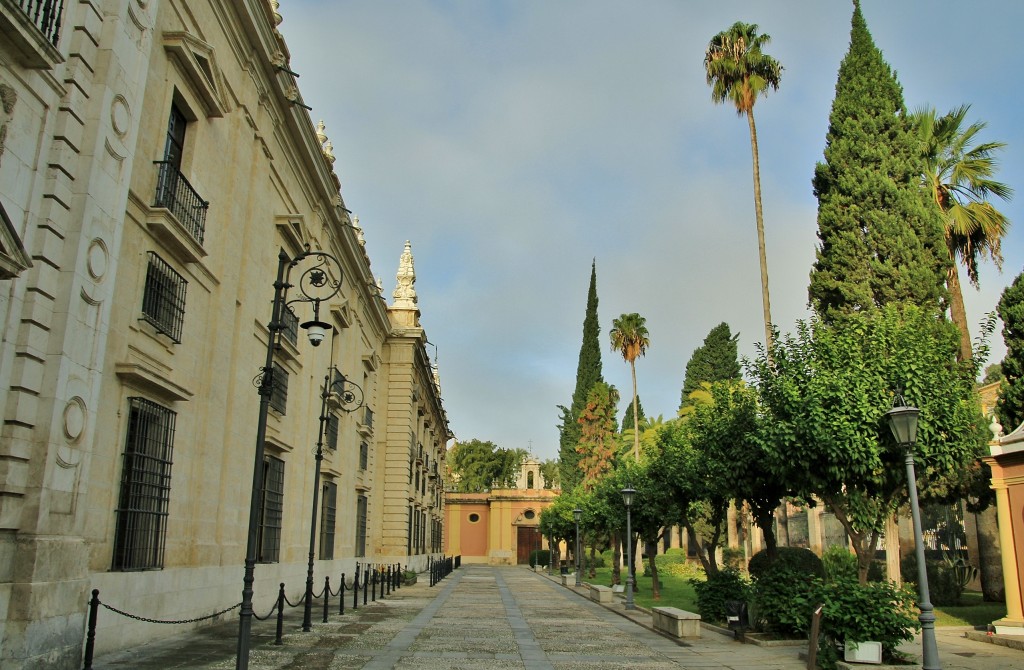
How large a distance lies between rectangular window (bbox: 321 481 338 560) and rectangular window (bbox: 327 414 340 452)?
1161 mm

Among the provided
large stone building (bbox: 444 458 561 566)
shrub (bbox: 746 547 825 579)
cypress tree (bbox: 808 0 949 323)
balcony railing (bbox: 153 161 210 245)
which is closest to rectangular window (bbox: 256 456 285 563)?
balcony railing (bbox: 153 161 210 245)

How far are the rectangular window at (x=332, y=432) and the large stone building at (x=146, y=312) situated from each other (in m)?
1.67

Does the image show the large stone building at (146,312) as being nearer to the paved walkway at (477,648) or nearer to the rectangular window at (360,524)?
the paved walkway at (477,648)

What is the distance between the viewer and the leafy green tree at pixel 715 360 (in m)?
60.0

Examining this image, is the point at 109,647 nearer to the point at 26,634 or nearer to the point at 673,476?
the point at 26,634

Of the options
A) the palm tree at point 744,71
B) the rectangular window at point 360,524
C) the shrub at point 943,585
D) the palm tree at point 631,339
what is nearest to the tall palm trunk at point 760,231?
the palm tree at point 744,71

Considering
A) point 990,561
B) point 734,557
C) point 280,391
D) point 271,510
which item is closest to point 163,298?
point 280,391

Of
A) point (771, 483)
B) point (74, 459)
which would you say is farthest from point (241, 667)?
point (771, 483)

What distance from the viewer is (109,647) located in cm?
998

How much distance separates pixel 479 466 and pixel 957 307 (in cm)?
7092

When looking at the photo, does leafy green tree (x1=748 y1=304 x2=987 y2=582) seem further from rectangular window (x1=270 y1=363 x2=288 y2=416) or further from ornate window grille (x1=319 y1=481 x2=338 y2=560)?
ornate window grille (x1=319 y1=481 x2=338 y2=560)

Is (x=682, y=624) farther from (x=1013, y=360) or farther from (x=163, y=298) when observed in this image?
(x=163, y=298)

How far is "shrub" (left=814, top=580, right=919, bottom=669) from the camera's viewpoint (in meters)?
10.7

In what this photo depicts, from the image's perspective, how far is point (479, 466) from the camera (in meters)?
91.4
